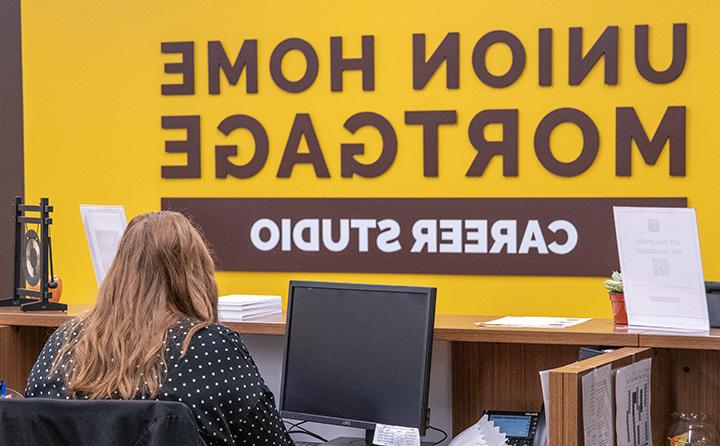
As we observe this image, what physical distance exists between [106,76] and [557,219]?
2071 millimetres

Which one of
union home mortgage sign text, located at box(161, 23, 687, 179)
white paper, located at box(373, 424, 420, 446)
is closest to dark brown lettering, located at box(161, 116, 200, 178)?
union home mortgage sign text, located at box(161, 23, 687, 179)

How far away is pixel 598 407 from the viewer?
93.7 inches

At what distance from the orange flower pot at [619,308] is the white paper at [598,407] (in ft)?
1.70

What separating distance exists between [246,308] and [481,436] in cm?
82

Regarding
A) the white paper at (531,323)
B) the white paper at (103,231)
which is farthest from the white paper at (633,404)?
the white paper at (103,231)

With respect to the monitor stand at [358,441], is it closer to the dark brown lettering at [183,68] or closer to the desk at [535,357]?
the desk at [535,357]

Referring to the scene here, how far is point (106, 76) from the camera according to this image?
4785mm

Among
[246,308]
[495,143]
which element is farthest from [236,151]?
[246,308]

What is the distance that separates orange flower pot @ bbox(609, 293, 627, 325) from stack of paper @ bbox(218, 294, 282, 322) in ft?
3.46

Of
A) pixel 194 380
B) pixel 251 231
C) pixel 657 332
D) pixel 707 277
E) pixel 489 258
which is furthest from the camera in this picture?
pixel 251 231

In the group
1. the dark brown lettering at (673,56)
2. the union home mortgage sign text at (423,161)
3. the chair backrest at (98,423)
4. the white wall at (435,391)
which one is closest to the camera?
the chair backrest at (98,423)

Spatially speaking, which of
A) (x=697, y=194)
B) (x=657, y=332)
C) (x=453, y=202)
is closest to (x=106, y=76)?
(x=453, y=202)

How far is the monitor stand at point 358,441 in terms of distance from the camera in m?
3.04

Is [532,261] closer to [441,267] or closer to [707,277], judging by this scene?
[441,267]
